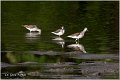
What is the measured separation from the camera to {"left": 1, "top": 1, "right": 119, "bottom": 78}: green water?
2025 cm

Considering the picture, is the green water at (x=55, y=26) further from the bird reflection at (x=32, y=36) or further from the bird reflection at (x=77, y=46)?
the bird reflection at (x=77, y=46)

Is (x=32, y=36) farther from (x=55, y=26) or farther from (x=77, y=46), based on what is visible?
(x=77, y=46)

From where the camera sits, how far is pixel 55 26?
1071 inches

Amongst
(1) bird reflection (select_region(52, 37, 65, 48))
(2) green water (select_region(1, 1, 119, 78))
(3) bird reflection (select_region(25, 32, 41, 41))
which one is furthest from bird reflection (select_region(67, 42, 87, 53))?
(3) bird reflection (select_region(25, 32, 41, 41))

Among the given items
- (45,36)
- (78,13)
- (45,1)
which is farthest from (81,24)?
(45,1)

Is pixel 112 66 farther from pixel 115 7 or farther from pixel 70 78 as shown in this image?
pixel 115 7

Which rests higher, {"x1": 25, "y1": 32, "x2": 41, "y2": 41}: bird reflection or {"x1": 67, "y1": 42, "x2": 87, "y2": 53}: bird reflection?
{"x1": 25, "y1": 32, "x2": 41, "y2": 41}: bird reflection

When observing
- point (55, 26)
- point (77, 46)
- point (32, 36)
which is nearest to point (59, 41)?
point (77, 46)

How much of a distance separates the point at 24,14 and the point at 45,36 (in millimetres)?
8560

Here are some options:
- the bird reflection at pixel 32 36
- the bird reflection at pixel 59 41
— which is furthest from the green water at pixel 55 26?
the bird reflection at pixel 59 41

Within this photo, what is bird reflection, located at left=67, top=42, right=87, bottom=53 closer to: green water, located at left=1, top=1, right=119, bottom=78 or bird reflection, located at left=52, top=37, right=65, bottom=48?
green water, located at left=1, top=1, right=119, bottom=78

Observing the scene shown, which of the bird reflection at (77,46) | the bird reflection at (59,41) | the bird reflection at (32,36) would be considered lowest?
the bird reflection at (77,46)

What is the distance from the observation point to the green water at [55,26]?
2025 centimetres

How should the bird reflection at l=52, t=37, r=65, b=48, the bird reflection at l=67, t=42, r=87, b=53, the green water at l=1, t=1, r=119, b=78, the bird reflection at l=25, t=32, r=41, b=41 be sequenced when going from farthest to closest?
the bird reflection at l=25, t=32, r=41, b=41 → the bird reflection at l=52, t=37, r=65, b=48 → the bird reflection at l=67, t=42, r=87, b=53 → the green water at l=1, t=1, r=119, b=78
